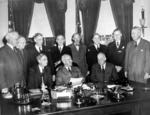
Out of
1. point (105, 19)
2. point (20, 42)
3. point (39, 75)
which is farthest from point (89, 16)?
point (39, 75)

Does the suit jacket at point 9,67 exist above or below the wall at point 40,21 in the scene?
below

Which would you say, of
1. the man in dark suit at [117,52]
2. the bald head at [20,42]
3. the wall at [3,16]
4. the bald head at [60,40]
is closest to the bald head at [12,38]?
the bald head at [20,42]

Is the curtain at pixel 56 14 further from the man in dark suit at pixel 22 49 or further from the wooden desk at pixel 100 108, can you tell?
the wooden desk at pixel 100 108

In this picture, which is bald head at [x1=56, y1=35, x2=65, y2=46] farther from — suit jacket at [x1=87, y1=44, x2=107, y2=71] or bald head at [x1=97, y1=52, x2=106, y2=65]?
bald head at [x1=97, y1=52, x2=106, y2=65]

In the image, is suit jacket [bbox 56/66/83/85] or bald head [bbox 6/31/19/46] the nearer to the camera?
bald head [bbox 6/31/19/46]

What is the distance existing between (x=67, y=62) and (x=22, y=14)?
2381 mm

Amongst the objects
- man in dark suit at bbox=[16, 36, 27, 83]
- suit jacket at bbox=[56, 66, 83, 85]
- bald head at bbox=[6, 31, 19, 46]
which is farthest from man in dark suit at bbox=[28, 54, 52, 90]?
bald head at bbox=[6, 31, 19, 46]

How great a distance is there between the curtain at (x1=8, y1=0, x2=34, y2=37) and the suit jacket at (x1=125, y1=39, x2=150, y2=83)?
264 cm

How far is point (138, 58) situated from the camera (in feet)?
14.8

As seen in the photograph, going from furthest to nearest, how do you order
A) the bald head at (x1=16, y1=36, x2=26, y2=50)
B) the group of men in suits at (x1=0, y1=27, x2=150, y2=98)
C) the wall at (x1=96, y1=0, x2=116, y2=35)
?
the wall at (x1=96, y1=0, x2=116, y2=35)
the bald head at (x1=16, y1=36, x2=26, y2=50)
the group of men in suits at (x1=0, y1=27, x2=150, y2=98)

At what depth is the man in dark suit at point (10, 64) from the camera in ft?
12.6

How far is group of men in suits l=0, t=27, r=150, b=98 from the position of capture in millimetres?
3965

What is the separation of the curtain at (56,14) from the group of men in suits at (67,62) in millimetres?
1447

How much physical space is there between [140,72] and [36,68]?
1.75 m
